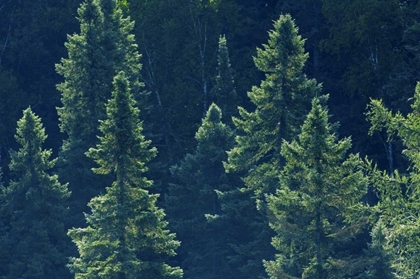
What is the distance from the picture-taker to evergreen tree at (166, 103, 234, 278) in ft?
192

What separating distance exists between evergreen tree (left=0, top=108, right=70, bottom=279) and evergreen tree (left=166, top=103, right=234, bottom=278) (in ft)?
16.3

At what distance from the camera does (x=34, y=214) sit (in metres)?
59.7

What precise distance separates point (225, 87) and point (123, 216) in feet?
64.9

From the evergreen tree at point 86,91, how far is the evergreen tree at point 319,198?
1900 cm

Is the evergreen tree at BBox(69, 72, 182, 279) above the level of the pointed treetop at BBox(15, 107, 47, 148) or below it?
below

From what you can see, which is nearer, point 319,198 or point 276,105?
point 319,198

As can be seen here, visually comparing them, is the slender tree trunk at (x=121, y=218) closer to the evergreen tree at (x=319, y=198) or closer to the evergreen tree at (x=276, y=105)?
the evergreen tree at (x=319, y=198)

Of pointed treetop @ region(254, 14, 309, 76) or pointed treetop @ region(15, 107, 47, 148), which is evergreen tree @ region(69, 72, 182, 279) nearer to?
Answer: pointed treetop @ region(254, 14, 309, 76)

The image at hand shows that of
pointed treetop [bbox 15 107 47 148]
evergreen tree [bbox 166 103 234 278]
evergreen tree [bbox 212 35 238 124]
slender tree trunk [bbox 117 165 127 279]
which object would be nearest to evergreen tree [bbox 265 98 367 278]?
slender tree trunk [bbox 117 165 127 279]

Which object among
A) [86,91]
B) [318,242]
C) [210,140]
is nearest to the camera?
[318,242]

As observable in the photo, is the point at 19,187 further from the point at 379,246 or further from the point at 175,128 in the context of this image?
the point at 379,246

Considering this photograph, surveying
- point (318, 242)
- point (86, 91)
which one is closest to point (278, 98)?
point (318, 242)

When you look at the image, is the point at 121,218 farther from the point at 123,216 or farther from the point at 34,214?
the point at 34,214

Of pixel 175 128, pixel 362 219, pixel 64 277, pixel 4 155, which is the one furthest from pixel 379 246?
pixel 4 155
